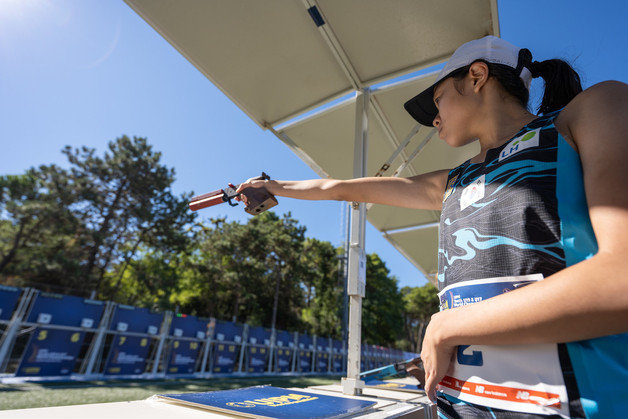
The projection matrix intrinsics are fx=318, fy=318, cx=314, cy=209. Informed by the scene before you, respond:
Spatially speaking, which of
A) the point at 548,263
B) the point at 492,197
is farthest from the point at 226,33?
the point at 548,263

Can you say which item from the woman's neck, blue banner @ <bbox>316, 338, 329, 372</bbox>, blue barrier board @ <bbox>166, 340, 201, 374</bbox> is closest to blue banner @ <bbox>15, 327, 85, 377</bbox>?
blue barrier board @ <bbox>166, 340, 201, 374</bbox>

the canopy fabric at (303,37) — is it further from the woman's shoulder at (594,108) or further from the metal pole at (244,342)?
the metal pole at (244,342)

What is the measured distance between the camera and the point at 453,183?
1.03 meters

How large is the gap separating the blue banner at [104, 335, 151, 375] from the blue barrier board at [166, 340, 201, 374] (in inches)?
43.4

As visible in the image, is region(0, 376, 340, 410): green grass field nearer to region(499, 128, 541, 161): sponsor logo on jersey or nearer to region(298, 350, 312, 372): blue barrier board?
region(499, 128, 541, 161): sponsor logo on jersey

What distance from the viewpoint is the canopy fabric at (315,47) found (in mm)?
2498

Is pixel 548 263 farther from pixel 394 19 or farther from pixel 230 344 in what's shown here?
pixel 230 344

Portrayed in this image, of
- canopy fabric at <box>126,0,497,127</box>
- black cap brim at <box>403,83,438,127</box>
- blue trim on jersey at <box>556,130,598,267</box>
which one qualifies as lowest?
blue trim on jersey at <box>556,130,598,267</box>

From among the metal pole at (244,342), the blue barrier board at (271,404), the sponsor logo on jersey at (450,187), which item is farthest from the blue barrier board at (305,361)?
the sponsor logo on jersey at (450,187)

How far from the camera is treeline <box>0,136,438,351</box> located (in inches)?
973

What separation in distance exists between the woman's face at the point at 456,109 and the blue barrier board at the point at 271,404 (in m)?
1.19

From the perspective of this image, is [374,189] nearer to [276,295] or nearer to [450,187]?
[450,187]

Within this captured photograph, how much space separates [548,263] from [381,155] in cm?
407

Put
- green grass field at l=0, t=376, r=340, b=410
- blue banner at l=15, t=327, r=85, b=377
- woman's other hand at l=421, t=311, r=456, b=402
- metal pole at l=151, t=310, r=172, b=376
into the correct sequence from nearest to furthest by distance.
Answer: woman's other hand at l=421, t=311, r=456, b=402 → green grass field at l=0, t=376, r=340, b=410 → blue banner at l=15, t=327, r=85, b=377 → metal pole at l=151, t=310, r=172, b=376
